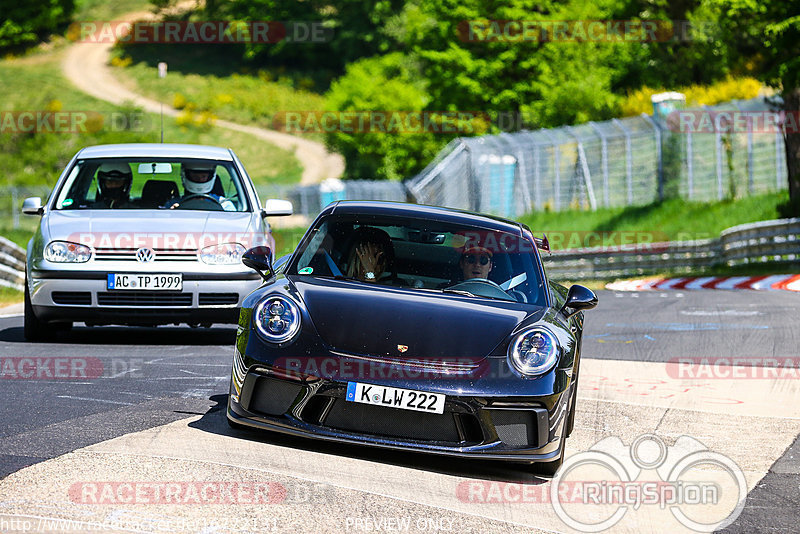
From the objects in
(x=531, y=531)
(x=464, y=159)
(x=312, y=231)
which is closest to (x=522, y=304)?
(x=312, y=231)

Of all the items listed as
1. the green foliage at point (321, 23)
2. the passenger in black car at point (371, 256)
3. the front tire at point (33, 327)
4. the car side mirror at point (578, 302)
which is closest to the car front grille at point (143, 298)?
the front tire at point (33, 327)

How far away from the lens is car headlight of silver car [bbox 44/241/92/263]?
9.80 metres

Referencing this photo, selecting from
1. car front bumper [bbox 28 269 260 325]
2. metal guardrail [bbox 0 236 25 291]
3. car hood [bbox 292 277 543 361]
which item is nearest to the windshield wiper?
car hood [bbox 292 277 543 361]

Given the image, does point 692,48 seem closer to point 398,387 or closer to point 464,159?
point 464,159

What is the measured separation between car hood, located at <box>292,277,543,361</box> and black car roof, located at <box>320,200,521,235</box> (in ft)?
2.79

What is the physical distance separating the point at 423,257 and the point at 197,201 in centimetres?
415

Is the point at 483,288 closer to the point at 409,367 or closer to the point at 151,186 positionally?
the point at 409,367

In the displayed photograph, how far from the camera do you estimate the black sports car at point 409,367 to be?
5750 millimetres

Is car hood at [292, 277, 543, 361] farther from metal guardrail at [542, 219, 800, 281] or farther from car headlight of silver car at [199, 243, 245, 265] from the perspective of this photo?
metal guardrail at [542, 219, 800, 281]

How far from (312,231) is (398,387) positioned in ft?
5.47

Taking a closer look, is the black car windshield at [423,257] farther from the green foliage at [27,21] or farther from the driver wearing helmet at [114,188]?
the green foliage at [27,21]

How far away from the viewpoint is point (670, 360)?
34.6ft

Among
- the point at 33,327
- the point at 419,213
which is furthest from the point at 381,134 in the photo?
the point at 419,213

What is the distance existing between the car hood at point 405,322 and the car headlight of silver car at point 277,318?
97 millimetres
